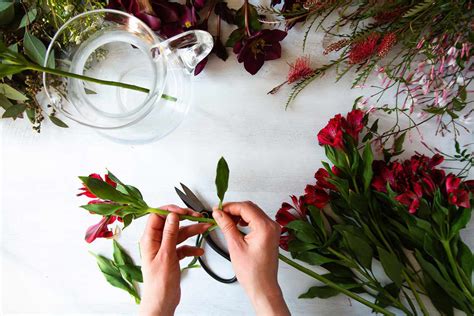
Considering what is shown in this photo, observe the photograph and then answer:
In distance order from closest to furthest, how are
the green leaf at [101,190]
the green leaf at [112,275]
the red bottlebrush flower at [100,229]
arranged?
1. the green leaf at [101,190]
2. the red bottlebrush flower at [100,229]
3. the green leaf at [112,275]

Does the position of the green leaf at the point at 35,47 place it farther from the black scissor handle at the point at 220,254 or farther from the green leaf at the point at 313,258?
the green leaf at the point at 313,258

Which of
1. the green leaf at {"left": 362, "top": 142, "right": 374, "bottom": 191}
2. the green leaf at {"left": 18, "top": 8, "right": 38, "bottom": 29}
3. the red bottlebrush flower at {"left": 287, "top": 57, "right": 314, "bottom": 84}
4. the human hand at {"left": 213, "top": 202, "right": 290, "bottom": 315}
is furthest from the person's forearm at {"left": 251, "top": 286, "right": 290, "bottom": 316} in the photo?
the green leaf at {"left": 18, "top": 8, "right": 38, "bottom": 29}

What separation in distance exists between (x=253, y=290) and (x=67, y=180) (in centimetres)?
40

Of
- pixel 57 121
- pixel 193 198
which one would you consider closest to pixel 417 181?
pixel 193 198

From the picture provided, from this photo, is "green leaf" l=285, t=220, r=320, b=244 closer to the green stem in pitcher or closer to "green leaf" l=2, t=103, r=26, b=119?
the green stem in pitcher

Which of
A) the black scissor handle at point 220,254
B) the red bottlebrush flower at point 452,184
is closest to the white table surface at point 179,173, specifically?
the black scissor handle at point 220,254

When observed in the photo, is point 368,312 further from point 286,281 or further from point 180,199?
point 180,199

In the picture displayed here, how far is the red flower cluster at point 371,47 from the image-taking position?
2.04 ft

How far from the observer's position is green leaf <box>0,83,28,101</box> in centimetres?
70

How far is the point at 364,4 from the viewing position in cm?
66

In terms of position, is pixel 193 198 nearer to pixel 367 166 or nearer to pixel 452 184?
pixel 367 166

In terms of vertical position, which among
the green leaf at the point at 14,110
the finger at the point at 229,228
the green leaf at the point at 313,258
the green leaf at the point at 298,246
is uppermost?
the green leaf at the point at 14,110

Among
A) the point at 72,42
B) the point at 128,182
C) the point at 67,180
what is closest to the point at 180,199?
the point at 128,182

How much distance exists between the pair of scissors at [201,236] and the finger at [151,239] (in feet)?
0.34
